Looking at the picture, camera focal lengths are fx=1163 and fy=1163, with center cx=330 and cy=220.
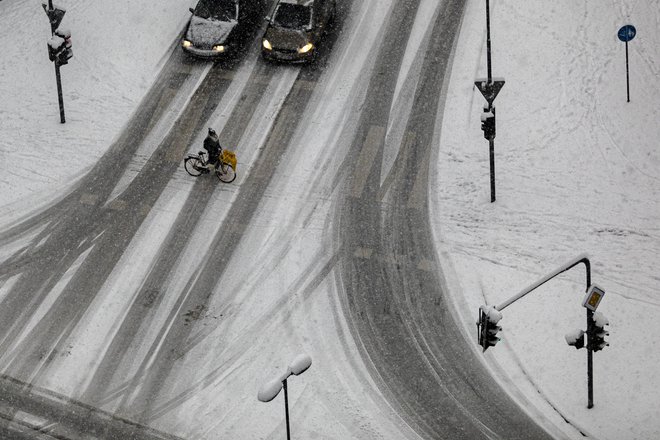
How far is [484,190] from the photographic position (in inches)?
1163

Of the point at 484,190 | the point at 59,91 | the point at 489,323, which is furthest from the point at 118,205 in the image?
the point at 489,323

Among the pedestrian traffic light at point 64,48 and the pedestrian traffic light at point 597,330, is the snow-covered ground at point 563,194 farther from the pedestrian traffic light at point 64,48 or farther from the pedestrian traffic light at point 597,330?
the pedestrian traffic light at point 64,48

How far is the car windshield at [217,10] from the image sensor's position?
1319 inches

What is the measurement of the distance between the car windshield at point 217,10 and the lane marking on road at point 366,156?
18.6ft

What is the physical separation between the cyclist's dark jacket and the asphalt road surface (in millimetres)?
926

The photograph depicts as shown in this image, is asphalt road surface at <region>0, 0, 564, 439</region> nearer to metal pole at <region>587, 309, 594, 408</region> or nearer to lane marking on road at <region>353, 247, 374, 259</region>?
lane marking on road at <region>353, 247, 374, 259</region>

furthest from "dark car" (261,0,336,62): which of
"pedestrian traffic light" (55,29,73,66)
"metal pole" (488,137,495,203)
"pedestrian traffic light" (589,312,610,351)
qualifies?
"pedestrian traffic light" (589,312,610,351)

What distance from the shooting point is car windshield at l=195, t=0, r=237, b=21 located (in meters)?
33.5

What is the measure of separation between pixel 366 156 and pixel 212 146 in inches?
162

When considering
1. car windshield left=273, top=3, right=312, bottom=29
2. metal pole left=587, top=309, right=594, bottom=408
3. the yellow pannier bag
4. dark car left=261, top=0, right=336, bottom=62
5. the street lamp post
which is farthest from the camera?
car windshield left=273, top=3, right=312, bottom=29

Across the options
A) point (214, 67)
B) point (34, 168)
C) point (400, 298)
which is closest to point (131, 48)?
point (214, 67)

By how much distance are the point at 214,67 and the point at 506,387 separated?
44.4 ft

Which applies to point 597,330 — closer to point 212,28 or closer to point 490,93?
point 490,93

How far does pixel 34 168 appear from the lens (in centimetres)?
3070
